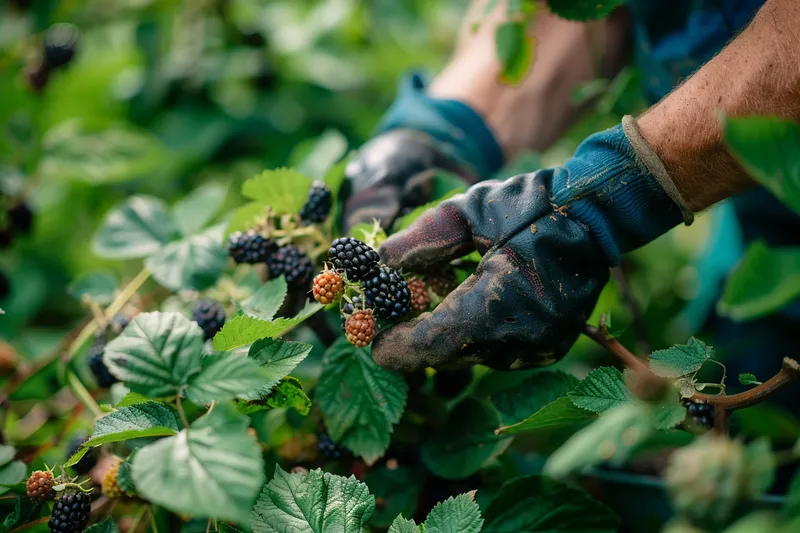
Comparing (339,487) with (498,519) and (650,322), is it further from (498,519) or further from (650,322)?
(650,322)

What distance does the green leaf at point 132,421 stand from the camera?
70 centimetres

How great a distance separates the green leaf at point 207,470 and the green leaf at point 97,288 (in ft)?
2.01

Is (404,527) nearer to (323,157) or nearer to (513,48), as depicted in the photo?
(323,157)

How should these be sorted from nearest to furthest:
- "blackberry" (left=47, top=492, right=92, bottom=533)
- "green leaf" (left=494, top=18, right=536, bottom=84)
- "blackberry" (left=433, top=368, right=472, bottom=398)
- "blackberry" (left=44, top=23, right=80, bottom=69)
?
"blackberry" (left=47, top=492, right=92, bottom=533) < "blackberry" (left=433, top=368, right=472, bottom=398) < "green leaf" (left=494, top=18, right=536, bottom=84) < "blackberry" (left=44, top=23, right=80, bottom=69)

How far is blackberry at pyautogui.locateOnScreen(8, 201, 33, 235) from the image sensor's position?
4.80ft

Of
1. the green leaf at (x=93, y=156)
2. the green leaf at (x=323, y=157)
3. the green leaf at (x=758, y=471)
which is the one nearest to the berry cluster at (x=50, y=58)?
the green leaf at (x=93, y=156)

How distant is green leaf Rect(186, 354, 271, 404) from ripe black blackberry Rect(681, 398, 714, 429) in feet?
1.62

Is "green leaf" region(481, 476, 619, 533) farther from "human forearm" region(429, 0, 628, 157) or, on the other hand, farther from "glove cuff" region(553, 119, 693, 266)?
"human forearm" region(429, 0, 628, 157)

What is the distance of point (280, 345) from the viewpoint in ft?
2.52

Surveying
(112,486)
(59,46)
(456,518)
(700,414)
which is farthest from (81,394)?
(59,46)

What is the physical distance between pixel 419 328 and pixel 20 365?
84 cm

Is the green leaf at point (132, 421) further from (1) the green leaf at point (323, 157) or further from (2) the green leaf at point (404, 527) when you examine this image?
(1) the green leaf at point (323, 157)

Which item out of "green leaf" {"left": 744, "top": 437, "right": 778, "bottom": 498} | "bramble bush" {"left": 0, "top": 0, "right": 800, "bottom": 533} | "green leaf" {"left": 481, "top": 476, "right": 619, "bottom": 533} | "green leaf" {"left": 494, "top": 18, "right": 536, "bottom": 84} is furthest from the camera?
"green leaf" {"left": 494, "top": 18, "right": 536, "bottom": 84}

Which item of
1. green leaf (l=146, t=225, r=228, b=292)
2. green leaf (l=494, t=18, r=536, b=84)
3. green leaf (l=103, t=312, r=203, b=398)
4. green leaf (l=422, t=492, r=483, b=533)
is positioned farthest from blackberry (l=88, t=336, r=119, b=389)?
green leaf (l=494, t=18, r=536, b=84)
